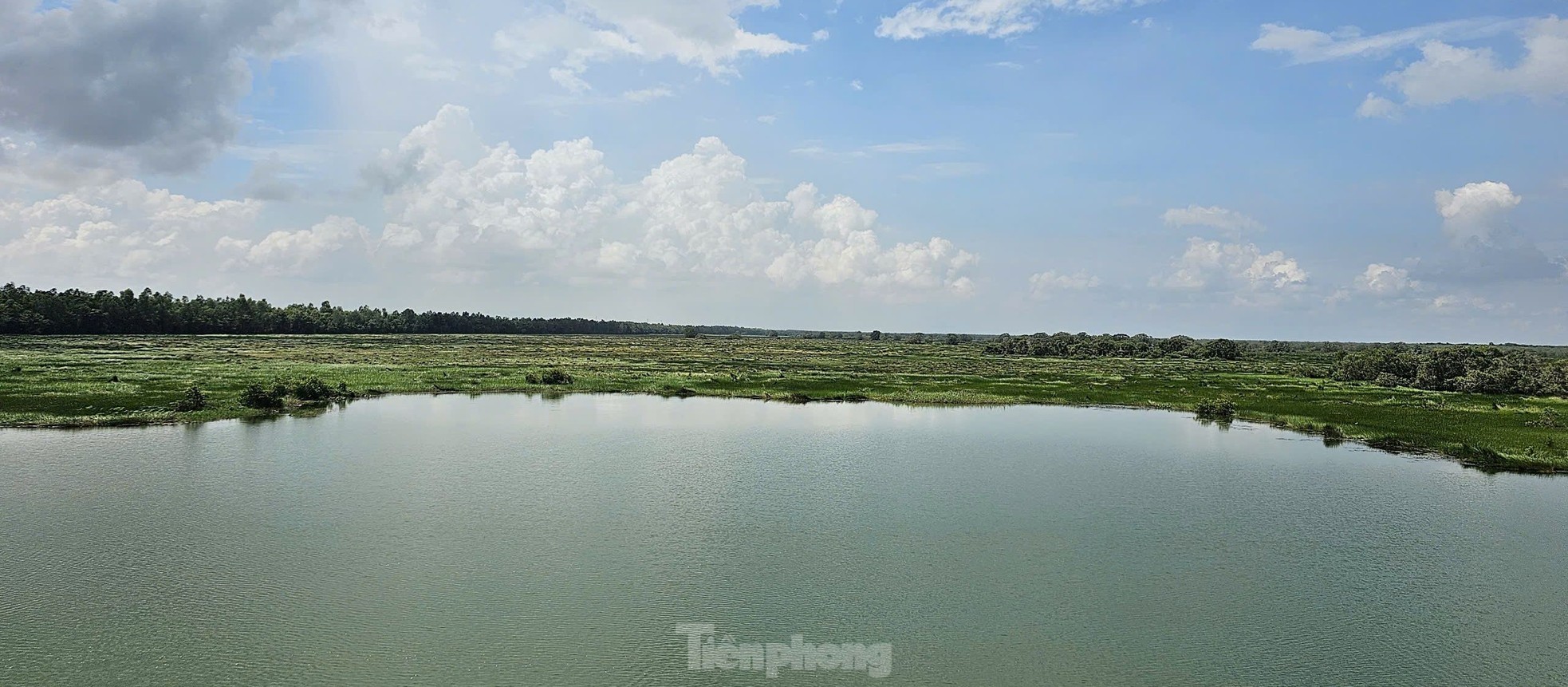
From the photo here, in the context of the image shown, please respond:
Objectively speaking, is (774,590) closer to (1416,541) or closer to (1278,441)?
(1416,541)

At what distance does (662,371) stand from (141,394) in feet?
132

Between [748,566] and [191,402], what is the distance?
38576 mm

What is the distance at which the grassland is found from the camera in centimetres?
4328

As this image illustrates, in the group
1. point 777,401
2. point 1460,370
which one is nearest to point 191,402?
point 777,401

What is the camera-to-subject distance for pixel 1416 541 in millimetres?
24453

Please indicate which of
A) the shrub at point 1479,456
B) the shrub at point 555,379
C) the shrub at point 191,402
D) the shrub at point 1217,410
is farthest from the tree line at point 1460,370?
the shrub at point 191,402

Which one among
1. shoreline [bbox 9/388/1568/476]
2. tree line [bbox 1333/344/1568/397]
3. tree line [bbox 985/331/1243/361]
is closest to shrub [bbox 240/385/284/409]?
shoreline [bbox 9/388/1568/476]

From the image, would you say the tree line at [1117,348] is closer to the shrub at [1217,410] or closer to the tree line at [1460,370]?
the tree line at [1460,370]

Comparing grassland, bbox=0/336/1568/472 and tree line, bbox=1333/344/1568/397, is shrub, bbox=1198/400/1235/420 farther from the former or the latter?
tree line, bbox=1333/344/1568/397

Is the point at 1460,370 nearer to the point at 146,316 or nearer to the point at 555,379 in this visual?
the point at 555,379

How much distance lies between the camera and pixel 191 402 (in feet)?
144

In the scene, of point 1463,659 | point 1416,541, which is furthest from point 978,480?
point 1463,659

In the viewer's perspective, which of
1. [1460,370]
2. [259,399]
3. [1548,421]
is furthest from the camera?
→ [1460,370]

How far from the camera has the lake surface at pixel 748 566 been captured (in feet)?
50.9
